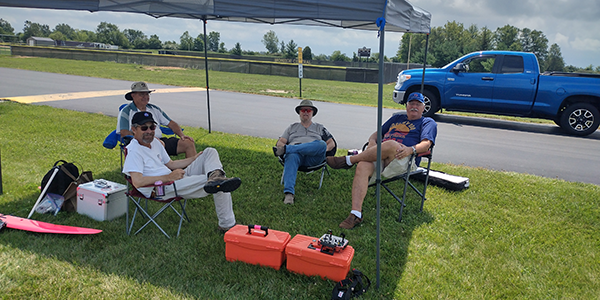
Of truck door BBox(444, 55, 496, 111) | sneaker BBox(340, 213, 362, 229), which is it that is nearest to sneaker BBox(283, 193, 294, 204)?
sneaker BBox(340, 213, 362, 229)

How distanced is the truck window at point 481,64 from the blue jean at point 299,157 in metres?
7.52

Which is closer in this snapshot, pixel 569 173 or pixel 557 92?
pixel 569 173

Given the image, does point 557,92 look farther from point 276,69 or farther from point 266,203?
point 276,69

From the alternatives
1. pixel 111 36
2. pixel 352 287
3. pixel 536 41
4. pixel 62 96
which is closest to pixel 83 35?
pixel 111 36

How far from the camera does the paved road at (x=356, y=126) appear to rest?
683 cm

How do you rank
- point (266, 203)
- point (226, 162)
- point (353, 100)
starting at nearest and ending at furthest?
1. point (266, 203)
2. point (226, 162)
3. point (353, 100)

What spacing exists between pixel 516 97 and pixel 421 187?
6.62 metres

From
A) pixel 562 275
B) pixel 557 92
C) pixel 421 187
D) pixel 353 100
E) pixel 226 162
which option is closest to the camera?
pixel 562 275

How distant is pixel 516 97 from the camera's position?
32.5 feet

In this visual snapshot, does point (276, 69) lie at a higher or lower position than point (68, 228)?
higher

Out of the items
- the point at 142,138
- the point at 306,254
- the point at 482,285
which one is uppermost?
the point at 142,138

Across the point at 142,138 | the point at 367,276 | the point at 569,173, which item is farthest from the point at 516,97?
the point at 142,138

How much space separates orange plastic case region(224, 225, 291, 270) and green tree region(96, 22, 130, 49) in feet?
397

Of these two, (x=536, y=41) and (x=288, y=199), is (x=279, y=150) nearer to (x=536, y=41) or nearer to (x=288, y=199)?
(x=288, y=199)
